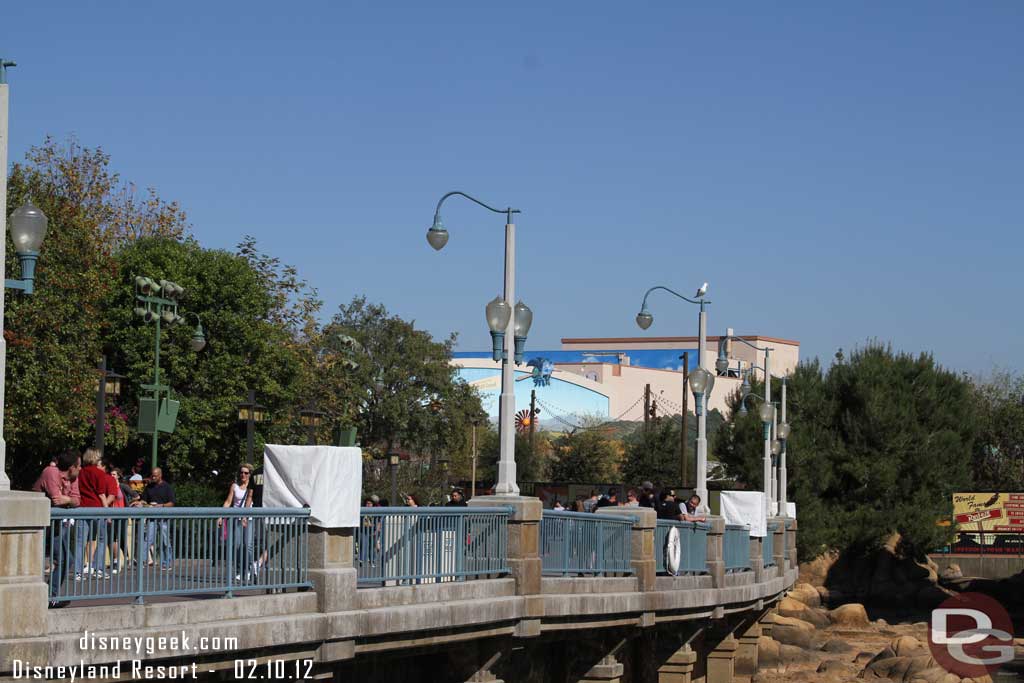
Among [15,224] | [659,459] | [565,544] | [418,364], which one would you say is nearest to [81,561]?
[15,224]

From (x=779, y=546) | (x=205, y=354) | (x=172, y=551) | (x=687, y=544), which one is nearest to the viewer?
(x=172, y=551)

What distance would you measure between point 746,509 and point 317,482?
734 inches

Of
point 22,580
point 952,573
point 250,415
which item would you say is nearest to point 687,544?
point 250,415

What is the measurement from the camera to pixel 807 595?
180ft

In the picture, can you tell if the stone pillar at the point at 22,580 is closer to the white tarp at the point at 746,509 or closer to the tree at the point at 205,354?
the white tarp at the point at 746,509

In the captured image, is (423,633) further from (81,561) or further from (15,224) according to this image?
(15,224)

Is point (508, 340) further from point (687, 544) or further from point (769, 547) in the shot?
point (769, 547)

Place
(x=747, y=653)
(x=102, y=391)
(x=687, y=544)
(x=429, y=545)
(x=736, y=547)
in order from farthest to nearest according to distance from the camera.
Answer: (x=747, y=653) < (x=736, y=547) < (x=102, y=391) < (x=687, y=544) < (x=429, y=545)

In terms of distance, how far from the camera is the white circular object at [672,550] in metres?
23.2

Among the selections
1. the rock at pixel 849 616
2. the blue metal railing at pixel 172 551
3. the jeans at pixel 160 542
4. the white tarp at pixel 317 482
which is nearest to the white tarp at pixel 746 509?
the white tarp at pixel 317 482

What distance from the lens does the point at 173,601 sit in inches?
490

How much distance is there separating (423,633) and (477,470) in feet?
207

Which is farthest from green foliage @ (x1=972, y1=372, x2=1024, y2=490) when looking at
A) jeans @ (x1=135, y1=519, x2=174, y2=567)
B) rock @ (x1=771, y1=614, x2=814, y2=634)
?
jeans @ (x1=135, y1=519, x2=174, y2=567)

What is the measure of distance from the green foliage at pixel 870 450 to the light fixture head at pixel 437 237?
38759mm
